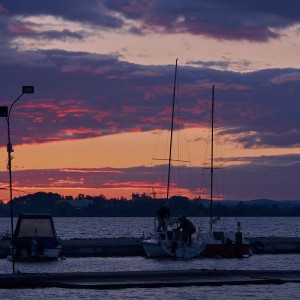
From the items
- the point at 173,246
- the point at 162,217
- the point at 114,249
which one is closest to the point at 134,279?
the point at 173,246

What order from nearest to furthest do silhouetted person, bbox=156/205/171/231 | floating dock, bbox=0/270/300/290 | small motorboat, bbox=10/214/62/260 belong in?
1. floating dock, bbox=0/270/300/290
2. small motorboat, bbox=10/214/62/260
3. silhouetted person, bbox=156/205/171/231

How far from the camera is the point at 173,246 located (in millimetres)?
68875

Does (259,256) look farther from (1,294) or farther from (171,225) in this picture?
(1,294)

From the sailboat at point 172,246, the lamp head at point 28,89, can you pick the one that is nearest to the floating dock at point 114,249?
the sailboat at point 172,246

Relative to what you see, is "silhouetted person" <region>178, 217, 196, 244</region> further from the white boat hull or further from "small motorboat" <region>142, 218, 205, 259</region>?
the white boat hull

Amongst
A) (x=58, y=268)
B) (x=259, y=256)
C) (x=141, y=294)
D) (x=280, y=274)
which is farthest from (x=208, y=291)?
(x=259, y=256)

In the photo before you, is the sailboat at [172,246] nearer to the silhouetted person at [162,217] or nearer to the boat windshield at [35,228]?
the silhouetted person at [162,217]

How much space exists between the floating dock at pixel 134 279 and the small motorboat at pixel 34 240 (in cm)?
2148

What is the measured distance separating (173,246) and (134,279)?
28931mm

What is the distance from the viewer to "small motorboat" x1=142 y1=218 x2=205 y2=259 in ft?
226

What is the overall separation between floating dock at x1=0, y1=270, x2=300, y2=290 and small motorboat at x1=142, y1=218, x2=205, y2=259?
87.5 feet

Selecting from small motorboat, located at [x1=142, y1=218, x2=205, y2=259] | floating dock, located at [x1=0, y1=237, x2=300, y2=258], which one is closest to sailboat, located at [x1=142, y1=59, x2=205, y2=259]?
small motorboat, located at [x1=142, y1=218, x2=205, y2=259]

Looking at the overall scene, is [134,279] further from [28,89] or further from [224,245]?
[224,245]

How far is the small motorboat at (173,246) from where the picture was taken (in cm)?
6894
